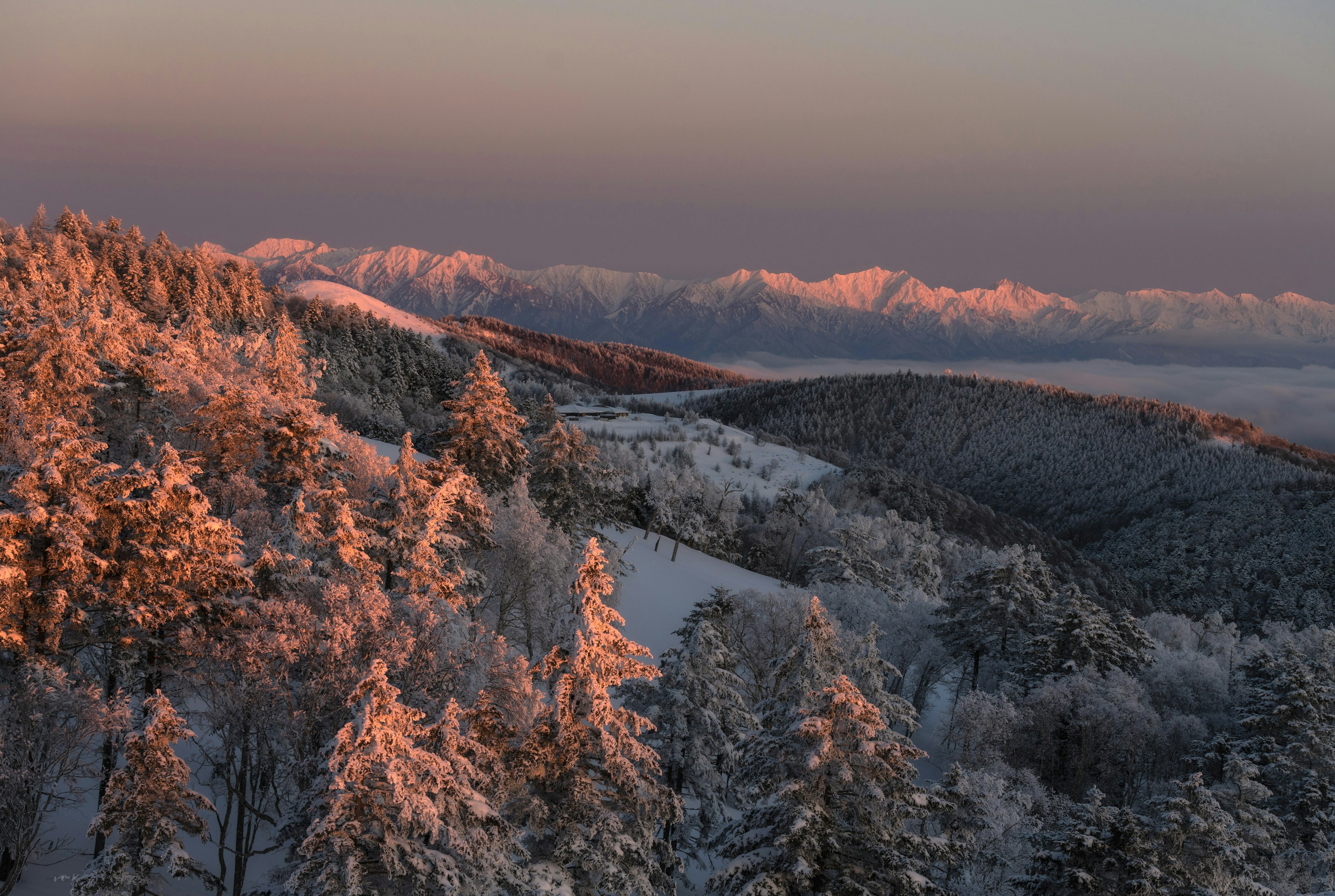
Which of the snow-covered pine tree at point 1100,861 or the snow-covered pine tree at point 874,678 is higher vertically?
the snow-covered pine tree at point 1100,861

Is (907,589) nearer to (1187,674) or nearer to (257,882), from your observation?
(1187,674)

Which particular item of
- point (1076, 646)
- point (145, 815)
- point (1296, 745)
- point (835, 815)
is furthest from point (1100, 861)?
point (1076, 646)

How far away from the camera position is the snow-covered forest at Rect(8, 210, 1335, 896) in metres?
14.7

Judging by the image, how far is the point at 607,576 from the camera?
17625 mm

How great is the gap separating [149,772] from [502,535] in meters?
23.3

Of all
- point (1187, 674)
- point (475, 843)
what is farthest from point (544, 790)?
point (1187, 674)

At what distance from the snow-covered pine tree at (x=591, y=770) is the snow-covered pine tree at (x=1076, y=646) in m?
38.7

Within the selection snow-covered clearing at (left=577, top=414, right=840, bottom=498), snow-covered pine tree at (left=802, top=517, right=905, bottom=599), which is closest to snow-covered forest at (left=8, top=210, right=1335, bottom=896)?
snow-covered pine tree at (left=802, top=517, right=905, bottom=599)

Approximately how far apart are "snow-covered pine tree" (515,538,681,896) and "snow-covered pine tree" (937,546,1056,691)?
3913 centimetres

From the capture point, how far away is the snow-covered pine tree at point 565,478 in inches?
1906

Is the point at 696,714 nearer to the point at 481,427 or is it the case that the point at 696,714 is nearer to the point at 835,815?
the point at 835,815

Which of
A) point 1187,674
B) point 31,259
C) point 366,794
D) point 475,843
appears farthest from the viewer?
point 31,259

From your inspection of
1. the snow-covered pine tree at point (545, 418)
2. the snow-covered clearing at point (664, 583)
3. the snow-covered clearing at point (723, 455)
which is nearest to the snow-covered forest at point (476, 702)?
the snow-covered clearing at point (664, 583)

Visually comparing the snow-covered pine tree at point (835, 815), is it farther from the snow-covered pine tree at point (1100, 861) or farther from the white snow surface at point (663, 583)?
the white snow surface at point (663, 583)
